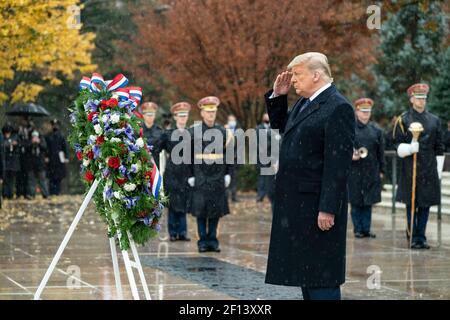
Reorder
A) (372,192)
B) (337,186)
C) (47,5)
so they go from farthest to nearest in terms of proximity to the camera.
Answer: (47,5) < (372,192) < (337,186)

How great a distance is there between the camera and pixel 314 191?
7922 mm

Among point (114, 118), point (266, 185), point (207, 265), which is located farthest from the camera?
point (266, 185)

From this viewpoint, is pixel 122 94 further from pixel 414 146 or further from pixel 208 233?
pixel 414 146

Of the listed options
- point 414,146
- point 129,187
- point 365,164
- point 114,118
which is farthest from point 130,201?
point 365,164

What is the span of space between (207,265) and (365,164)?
543 centimetres

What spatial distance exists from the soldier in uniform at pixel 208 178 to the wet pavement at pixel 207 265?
33 centimetres

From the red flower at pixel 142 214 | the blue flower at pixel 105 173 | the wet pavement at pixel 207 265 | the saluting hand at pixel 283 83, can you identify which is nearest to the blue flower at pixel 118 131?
the blue flower at pixel 105 173

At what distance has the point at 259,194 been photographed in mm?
27531

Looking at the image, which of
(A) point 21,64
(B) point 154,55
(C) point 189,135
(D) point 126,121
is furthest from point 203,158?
(B) point 154,55

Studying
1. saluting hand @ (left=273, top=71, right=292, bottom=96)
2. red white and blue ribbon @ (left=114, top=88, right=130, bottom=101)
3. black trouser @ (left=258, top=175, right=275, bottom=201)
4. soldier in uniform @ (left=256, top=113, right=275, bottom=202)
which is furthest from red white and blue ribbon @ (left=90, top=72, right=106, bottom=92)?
black trouser @ (left=258, top=175, right=275, bottom=201)

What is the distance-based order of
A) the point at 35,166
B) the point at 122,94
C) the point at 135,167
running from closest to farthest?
the point at 135,167
the point at 122,94
the point at 35,166

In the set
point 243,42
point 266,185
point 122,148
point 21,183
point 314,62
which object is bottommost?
point 21,183

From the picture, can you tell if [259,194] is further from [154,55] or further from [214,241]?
[214,241]

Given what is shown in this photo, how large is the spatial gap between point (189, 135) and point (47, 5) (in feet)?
27.1
